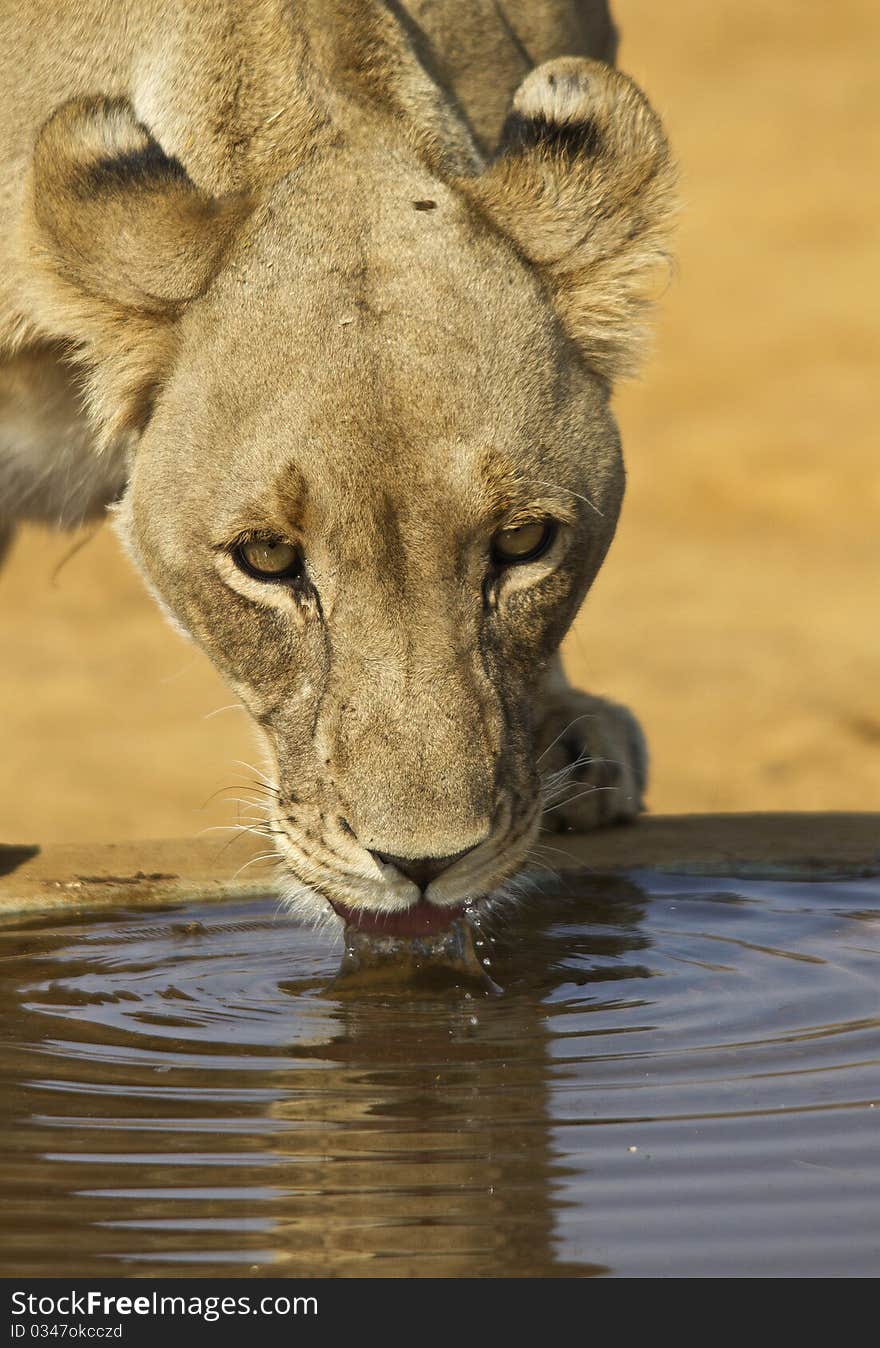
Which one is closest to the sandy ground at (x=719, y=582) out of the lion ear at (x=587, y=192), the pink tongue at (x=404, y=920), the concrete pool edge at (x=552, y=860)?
the concrete pool edge at (x=552, y=860)

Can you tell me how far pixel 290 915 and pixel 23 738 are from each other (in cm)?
593

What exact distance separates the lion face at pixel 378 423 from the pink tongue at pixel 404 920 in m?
0.05

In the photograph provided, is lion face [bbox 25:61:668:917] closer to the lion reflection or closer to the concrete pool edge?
the lion reflection

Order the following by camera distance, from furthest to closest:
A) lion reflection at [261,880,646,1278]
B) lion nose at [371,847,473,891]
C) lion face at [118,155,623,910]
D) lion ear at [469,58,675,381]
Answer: lion ear at [469,58,675,381]
lion face at [118,155,623,910]
lion nose at [371,847,473,891]
lion reflection at [261,880,646,1278]

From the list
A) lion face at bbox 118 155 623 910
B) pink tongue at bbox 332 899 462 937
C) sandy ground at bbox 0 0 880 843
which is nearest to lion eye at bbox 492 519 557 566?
lion face at bbox 118 155 623 910

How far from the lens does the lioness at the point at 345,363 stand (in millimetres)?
3854

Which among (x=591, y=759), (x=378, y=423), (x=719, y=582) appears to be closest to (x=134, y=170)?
(x=378, y=423)

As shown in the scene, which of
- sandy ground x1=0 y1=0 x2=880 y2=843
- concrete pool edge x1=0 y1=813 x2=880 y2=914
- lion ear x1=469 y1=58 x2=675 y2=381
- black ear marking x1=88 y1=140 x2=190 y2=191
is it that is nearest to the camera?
black ear marking x1=88 y1=140 x2=190 y2=191

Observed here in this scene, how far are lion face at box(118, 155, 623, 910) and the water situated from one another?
317mm

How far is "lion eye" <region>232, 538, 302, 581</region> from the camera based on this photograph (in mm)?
3990

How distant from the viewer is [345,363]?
3.97 metres

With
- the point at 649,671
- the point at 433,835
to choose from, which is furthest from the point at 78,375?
the point at 649,671

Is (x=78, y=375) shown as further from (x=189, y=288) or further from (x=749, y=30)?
(x=749, y=30)

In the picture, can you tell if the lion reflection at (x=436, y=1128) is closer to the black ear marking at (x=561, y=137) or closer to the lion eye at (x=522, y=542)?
the lion eye at (x=522, y=542)
